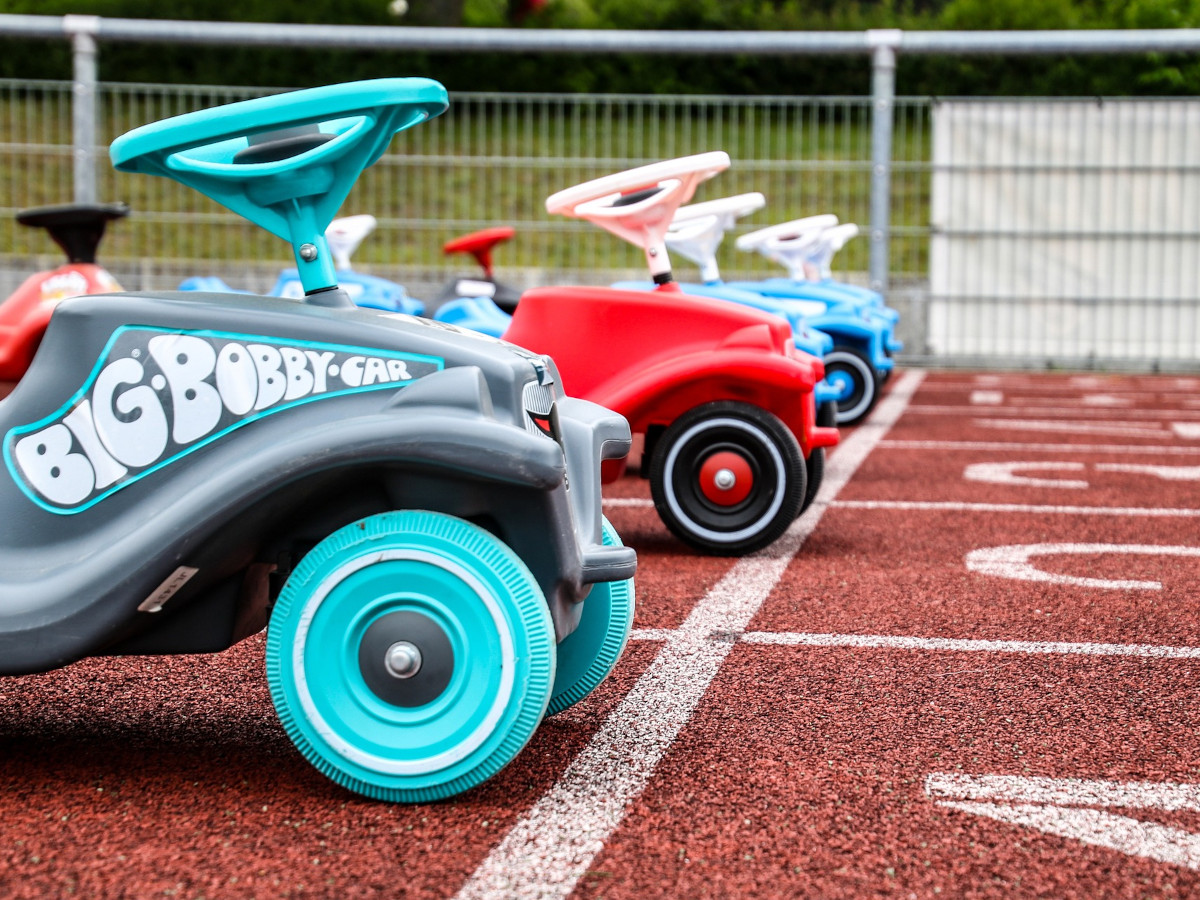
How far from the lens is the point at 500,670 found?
2438mm

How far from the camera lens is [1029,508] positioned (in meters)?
5.96

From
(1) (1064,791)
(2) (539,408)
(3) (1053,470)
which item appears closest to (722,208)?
(3) (1053,470)

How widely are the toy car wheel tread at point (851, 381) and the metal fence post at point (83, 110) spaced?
279 inches

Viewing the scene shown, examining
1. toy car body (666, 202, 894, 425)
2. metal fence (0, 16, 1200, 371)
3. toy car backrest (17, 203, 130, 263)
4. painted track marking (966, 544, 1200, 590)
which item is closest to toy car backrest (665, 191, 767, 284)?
toy car body (666, 202, 894, 425)

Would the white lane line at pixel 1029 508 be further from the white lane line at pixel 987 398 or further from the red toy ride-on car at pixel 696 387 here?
the white lane line at pixel 987 398

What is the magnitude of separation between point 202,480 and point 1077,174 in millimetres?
12329

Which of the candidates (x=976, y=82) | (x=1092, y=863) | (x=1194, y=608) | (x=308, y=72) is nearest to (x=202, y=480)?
(x=1092, y=863)

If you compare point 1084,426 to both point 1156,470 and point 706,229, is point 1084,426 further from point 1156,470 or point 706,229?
point 706,229

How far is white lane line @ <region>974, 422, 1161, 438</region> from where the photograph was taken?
897 cm

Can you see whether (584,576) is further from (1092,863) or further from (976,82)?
(976,82)

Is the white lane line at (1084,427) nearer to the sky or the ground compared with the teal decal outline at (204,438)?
nearer to the ground

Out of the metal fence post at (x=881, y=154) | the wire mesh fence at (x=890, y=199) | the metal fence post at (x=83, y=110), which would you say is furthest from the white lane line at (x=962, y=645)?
the metal fence post at (x=83, y=110)

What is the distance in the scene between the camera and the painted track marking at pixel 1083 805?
7.67ft

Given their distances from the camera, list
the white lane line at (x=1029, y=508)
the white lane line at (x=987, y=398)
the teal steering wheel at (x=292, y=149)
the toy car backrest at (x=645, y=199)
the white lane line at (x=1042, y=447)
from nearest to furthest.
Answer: the teal steering wheel at (x=292, y=149)
the toy car backrest at (x=645, y=199)
the white lane line at (x=1029, y=508)
the white lane line at (x=1042, y=447)
the white lane line at (x=987, y=398)
